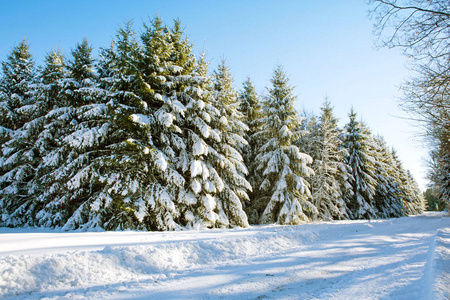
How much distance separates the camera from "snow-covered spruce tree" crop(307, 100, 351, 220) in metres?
19.9

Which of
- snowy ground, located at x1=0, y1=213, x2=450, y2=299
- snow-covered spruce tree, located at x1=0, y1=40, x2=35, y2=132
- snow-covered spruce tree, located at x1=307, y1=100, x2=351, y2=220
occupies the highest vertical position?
snow-covered spruce tree, located at x1=0, y1=40, x2=35, y2=132

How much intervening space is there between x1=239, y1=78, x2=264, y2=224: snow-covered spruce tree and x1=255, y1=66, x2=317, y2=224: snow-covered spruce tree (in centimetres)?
111

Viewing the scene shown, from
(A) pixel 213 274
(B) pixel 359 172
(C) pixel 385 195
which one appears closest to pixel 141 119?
(A) pixel 213 274

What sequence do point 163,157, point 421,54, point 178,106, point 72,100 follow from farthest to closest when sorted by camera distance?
point 72,100, point 178,106, point 163,157, point 421,54

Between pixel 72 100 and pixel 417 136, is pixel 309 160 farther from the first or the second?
pixel 72 100

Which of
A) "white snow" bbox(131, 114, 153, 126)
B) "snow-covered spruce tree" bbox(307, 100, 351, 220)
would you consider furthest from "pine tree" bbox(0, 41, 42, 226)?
"snow-covered spruce tree" bbox(307, 100, 351, 220)

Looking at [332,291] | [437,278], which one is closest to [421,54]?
[437,278]

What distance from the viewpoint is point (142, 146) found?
1152cm

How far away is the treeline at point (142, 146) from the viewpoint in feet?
39.7

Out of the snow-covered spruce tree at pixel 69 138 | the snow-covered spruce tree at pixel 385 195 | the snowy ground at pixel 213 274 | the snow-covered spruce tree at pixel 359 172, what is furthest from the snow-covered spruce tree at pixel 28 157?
the snow-covered spruce tree at pixel 385 195

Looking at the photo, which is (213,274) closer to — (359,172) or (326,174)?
(326,174)

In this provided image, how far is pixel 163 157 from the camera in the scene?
12.0 m

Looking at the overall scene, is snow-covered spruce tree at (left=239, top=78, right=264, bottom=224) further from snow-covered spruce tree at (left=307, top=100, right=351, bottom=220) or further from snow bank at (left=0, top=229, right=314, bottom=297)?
snow bank at (left=0, top=229, right=314, bottom=297)

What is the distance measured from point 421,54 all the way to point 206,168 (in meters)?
10.2
